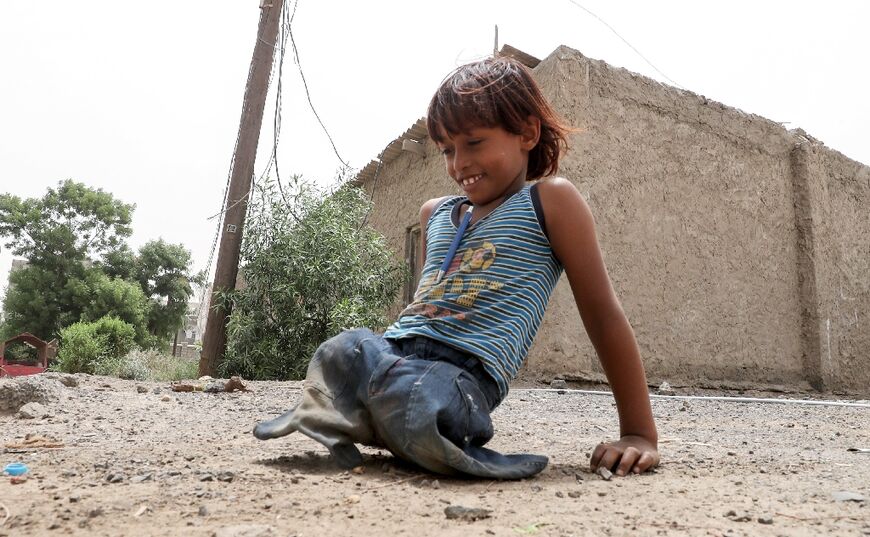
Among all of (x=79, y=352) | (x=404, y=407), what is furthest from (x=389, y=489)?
(x=79, y=352)

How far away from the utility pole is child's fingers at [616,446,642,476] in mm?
5210

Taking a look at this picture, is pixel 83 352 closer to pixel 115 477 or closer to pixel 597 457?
pixel 115 477

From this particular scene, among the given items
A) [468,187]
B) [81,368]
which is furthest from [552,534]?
[81,368]

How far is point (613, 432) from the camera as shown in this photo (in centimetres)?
259

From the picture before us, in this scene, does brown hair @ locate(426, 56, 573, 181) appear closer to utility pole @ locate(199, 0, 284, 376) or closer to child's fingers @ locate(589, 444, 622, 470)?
child's fingers @ locate(589, 444, 622, 470)

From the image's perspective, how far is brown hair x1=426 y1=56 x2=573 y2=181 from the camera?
164cm

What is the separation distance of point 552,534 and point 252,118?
20.7 ft

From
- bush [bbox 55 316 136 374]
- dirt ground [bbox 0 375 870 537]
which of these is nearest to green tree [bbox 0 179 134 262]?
bush [bbox 55 316 136 374]

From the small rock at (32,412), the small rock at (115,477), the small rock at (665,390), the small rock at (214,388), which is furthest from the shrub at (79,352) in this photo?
the small rock at (115,477)

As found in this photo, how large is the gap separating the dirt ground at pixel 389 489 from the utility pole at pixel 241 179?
3.72 meters

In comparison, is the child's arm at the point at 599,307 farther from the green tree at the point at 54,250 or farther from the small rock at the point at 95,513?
the green tree at the point at 54,250

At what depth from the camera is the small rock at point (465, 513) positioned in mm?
1092

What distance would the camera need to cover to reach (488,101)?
1655mm

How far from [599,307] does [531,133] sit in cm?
52
